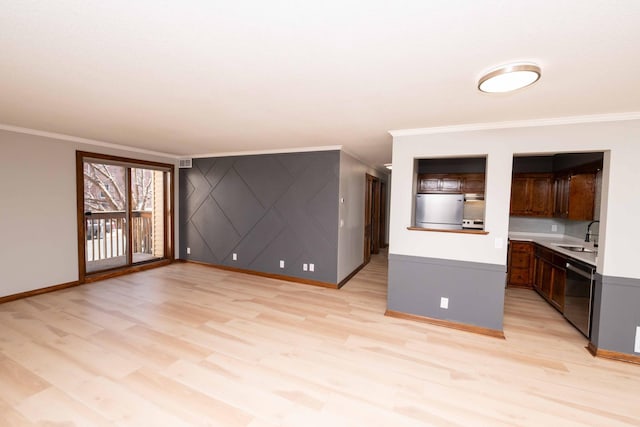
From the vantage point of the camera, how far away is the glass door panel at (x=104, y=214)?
524 centimetres

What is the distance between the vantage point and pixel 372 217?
7039 mm

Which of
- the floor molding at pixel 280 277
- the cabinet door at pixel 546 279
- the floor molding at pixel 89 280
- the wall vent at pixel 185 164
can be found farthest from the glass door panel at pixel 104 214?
the cabinet door at pixel 546 279

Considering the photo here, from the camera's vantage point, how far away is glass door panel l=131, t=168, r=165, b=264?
608cm

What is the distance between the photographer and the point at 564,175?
4348 millimetres

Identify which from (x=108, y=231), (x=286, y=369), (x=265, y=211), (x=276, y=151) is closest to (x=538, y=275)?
(x=286, y=369)

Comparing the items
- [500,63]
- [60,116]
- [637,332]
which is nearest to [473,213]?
[637,332]

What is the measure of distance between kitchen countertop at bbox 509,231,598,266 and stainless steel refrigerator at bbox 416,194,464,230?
1221 millimetres

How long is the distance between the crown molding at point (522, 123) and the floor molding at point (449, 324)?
7.58 feet

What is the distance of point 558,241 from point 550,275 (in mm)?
829

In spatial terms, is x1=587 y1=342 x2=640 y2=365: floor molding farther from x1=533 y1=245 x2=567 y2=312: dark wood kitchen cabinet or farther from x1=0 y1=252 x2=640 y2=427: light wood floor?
x1=533 y1=245 x2=567 y2=312: dark wood kitchen cabinet

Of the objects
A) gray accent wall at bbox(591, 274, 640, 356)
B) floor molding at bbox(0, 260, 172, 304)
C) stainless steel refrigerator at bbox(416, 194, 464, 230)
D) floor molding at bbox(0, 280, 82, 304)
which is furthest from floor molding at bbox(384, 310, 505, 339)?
floor molding at bbox(0, 280, 82, 304)

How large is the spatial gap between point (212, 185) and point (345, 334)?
4134 millimetres

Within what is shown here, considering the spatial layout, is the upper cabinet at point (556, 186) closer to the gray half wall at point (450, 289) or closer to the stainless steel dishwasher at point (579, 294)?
the stainless steel dishwasher at point (579, 294)

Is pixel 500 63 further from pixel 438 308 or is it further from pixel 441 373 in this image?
pixel 438 308
